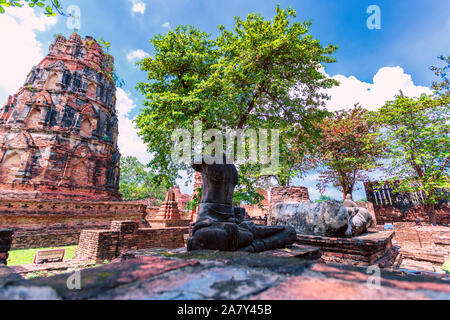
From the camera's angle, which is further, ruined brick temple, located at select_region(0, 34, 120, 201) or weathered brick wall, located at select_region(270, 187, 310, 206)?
ruined brick temple, located at select_region(0, 34, 120, 201)

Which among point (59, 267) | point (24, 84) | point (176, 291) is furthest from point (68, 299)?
point (24, 84)

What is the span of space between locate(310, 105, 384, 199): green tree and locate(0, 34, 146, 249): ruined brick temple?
1351 cm

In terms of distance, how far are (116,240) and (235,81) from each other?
6.87 m

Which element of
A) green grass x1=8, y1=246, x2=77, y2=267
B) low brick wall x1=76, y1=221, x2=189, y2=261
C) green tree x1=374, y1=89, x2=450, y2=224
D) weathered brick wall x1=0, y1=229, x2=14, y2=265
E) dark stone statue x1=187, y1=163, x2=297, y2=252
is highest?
green tree x1=374, y1=89, x2=450, y2=224

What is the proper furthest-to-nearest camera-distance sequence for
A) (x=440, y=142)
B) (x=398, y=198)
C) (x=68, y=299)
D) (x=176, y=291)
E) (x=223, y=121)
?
(x=398, y=198) → (x=440, y=142) → (x=223, y=121) → (x=176, y=291) → (x=68, y=299)

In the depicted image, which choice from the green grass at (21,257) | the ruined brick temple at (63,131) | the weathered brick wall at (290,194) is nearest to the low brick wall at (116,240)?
the green grass at (21,257)

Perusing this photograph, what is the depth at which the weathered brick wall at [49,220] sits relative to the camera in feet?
30.0

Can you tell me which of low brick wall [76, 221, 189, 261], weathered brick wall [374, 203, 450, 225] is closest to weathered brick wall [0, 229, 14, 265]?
low brick wall [76, 221, 189, 261]

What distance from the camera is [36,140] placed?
1338 cm

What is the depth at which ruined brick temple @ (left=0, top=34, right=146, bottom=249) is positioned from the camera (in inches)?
395

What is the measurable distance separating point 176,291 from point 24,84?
72.7 ft

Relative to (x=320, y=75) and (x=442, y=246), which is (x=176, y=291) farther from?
(x=442, y=246)

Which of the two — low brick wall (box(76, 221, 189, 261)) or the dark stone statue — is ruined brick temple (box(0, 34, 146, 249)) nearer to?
low brick wall (box(76, 221, 189, 261))

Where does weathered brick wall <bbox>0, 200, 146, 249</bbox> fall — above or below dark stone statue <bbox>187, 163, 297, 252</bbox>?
below
